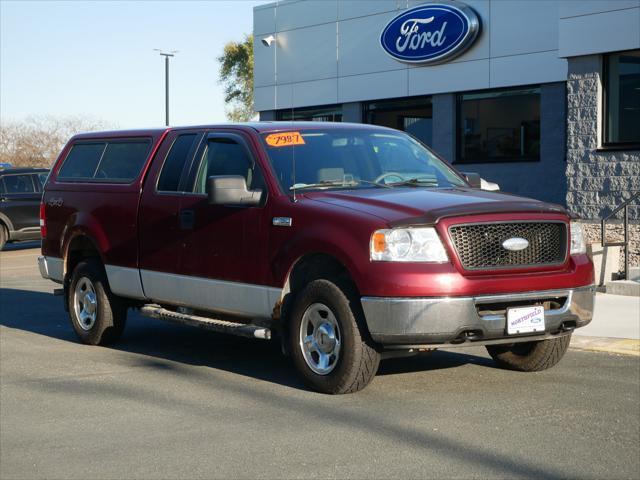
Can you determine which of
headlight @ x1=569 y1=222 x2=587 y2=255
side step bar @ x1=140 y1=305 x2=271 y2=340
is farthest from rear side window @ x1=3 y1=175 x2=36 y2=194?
headlight @ x1=569 y1=222 x2=587 y2=255

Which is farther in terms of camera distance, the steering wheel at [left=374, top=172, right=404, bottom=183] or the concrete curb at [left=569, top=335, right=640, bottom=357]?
the concrete curb at [left=569, top=335, right=640, bottom=357]

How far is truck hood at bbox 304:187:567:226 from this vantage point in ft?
24.0

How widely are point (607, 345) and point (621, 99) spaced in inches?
314

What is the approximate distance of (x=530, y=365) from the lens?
852 cm

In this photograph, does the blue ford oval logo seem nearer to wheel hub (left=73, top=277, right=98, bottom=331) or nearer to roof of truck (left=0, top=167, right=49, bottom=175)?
roof of truck (left=0, top=167, right=49, bottom=175)

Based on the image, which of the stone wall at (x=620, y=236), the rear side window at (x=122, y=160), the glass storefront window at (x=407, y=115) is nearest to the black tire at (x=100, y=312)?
the rear side window at (x=122, y=160)

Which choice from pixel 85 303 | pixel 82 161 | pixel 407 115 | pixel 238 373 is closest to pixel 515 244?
pixel 238 373

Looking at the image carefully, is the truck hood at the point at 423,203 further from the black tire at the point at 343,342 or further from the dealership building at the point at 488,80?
the dealership building at the point at 488,80

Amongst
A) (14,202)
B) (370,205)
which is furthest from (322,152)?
(14,202)

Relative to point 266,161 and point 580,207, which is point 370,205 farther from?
point 580,207

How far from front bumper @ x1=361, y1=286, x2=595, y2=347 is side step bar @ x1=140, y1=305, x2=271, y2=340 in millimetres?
1220

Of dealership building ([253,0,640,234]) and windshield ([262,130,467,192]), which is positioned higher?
dealership building ([253,0,640,234])

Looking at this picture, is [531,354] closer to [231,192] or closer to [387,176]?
[387,176]

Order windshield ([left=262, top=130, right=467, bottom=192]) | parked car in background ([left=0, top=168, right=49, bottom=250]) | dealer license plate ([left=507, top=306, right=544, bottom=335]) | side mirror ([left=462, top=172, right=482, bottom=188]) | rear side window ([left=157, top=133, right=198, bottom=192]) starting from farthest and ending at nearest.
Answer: parked car in background ([left=0, top=168, right=49, bottom=250])
rear side window ([left=157, top=133, right=198, bottom=192])
side mirror ([left=462, top=172, right=482, bottom=188])
windshield ([left=262, top=130, right=467, bottom=192])
dealer license plate ([left=507, top=306, right=544, bottom=335])
